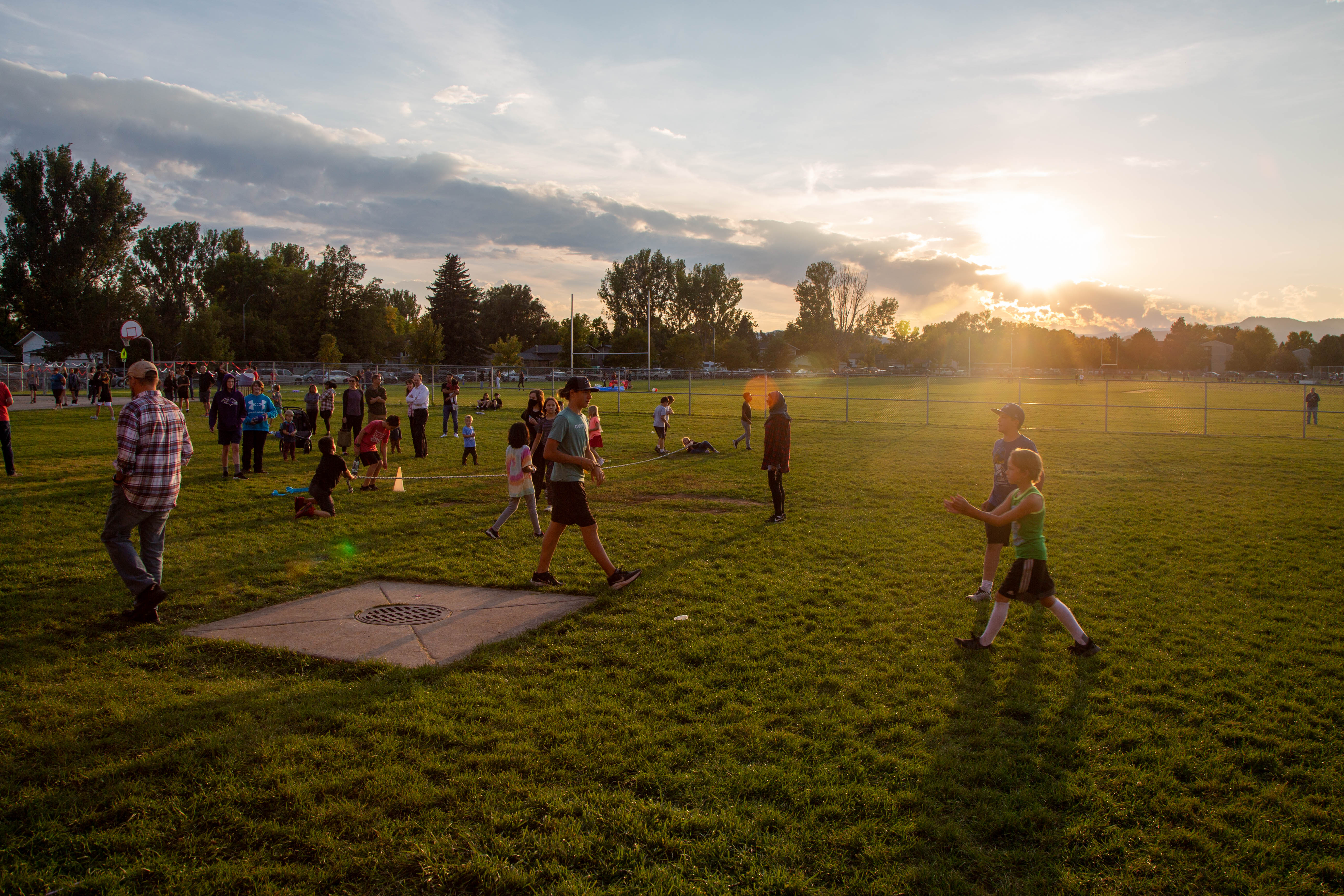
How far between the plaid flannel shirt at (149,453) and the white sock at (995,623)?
20.6ft

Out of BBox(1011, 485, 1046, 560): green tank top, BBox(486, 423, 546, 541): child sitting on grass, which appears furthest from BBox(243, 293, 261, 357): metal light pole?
BBox(1011, 485, 1046, 560): green tank top

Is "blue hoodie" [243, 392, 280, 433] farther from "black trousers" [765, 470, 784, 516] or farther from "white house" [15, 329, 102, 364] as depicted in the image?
"white house" [15, 329, 102, 364]

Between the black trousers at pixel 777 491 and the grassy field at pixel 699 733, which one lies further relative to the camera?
the black trousers at pixel 777 491

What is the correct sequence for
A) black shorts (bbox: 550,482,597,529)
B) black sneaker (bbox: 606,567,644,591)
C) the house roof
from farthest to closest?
the house roof → black sneaker (bbox: 606,567,644,591) → black shorts (bbox: 550,482,597,529)

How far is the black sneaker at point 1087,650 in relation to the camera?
5.48 meters

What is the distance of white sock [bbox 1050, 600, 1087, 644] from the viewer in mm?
5375

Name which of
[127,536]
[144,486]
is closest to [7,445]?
[127,536]

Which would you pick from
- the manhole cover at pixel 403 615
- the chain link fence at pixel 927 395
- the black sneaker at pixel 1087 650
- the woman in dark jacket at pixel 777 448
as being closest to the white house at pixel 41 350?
the chain link fence at pixel 927 395

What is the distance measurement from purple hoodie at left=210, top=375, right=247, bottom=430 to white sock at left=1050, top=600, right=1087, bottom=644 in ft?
41.0

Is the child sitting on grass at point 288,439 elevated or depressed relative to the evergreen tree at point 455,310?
depressed

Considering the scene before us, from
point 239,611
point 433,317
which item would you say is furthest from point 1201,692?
point 433,317

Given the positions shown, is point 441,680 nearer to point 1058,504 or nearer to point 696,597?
point 696,597

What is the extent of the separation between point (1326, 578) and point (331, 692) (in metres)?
9.19

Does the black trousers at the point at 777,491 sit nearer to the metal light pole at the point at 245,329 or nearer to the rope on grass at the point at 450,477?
the rope on grass at the point at 450,477
